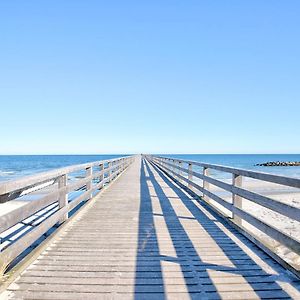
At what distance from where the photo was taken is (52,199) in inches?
193

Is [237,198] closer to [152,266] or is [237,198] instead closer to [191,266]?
[191,266]

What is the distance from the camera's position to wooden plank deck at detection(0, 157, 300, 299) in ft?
10.1

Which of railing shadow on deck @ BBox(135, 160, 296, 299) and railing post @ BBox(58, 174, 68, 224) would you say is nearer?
railing shadow on deck @ BBox(135, 160, 296, 299)

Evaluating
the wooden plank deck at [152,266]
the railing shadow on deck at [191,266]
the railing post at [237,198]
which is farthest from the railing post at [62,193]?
the railing post at [237,198]

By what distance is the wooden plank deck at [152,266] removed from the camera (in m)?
3.06

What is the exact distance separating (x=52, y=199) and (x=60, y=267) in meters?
1.41

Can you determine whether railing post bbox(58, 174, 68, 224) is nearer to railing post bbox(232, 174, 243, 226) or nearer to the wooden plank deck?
the wooden plank deck

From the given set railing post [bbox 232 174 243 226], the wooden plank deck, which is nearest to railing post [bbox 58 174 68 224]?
the wooden plank deck

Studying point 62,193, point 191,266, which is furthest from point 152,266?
point 62,193

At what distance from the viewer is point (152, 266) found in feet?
12.2

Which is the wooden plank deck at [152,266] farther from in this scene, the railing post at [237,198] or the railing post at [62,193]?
the railing post at [62,193]

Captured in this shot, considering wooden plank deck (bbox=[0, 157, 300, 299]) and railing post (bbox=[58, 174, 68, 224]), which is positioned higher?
railing post (bbox=[58, 174, 68, 224])

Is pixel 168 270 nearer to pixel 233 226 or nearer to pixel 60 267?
pixel 60 267

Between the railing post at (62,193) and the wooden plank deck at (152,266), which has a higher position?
the railing post at (62,193)
